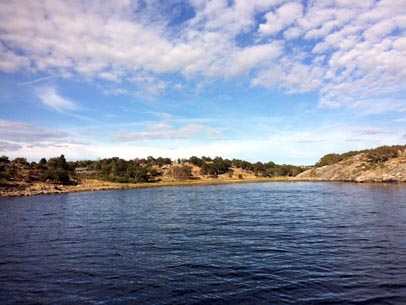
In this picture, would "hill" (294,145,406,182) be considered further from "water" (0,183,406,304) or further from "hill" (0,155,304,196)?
"water" (0,183,406,304)

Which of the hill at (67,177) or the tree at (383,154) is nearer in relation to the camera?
the hill at (67,177)

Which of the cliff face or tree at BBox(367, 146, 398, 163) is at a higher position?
tree at BBox(367, 146, 398, 163)

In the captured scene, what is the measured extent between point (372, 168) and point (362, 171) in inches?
192

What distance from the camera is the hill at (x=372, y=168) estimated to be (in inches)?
5527

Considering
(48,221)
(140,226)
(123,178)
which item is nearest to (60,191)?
(123,178)

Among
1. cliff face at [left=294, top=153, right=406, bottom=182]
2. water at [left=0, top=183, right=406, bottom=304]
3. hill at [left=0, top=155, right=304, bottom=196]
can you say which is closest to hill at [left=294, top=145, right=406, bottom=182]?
cliff face at [left=294, top=153, right=406, bottom=182]

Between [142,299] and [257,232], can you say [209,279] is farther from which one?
[257,232]

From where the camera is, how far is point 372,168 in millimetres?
154000

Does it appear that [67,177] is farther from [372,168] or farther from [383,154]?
[383,154]

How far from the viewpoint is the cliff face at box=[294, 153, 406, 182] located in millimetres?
139000

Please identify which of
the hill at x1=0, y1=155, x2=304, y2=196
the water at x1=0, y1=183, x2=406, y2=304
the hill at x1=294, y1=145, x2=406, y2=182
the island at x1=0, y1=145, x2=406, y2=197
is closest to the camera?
the water at x1=0, y1=183, x2=406, y2=304

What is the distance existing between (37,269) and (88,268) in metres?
3.76

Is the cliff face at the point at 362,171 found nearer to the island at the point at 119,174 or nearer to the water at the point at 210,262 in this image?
the island at the point at 119,174

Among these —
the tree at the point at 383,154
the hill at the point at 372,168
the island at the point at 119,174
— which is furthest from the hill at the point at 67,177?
the tree at the point at 383,154
